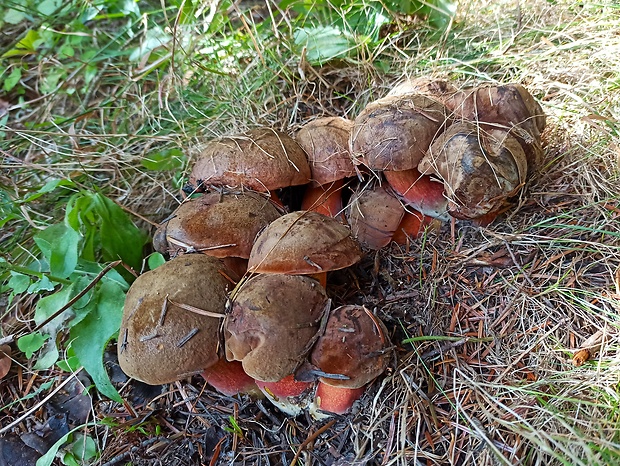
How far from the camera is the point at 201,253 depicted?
2010 millimetres

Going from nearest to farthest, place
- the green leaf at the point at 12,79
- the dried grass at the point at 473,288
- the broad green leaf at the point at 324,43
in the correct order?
1. the dried grass at the point at 473,288
2. the broad green leaf at the point at 324,43
3. the green leaf at the point at 12,79

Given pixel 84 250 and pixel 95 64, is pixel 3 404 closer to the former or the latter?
pixel 84 250

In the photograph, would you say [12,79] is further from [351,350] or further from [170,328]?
[351,350]

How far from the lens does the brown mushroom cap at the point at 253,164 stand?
85.4 inches

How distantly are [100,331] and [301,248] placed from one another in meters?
1.01

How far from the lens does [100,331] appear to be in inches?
82.0

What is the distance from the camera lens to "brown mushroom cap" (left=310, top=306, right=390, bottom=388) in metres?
1.70

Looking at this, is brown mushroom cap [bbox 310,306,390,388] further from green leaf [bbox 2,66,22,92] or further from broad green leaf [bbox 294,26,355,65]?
green leaf [bbox 2,66,22,92]

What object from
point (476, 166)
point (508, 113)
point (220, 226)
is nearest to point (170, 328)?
point (220, 226)

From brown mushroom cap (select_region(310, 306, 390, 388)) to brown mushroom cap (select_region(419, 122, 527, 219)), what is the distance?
2.22ft

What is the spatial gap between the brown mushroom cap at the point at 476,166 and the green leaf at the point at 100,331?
1.51 meters

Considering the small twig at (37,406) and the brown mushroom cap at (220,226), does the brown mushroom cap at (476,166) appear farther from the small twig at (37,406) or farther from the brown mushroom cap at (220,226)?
the small twig at (37,406)

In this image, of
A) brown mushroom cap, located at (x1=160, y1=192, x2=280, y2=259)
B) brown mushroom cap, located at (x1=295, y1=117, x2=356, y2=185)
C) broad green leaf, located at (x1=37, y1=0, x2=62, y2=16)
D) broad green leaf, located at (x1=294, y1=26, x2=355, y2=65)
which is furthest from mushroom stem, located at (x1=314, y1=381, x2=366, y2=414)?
broad green leaf, located at (x1=37, y1=0, x2=62, y2=16)

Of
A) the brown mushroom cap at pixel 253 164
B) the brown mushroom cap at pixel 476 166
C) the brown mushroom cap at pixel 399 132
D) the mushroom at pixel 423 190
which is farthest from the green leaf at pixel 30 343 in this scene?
the brown mushroom cap at pixel 476 166
